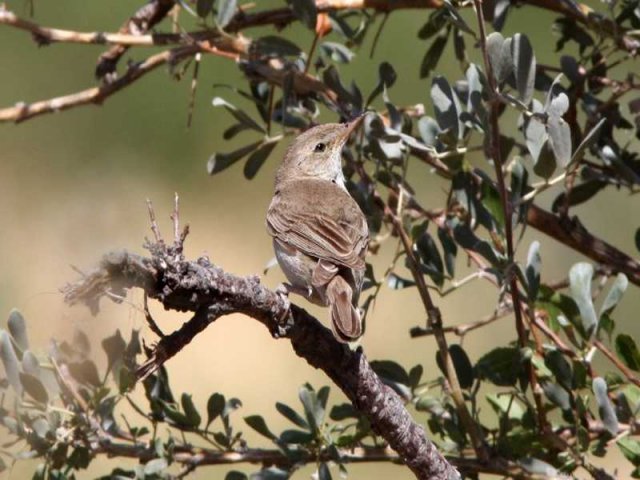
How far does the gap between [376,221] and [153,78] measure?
6374mm

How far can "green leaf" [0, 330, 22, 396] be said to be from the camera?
9.50 feet

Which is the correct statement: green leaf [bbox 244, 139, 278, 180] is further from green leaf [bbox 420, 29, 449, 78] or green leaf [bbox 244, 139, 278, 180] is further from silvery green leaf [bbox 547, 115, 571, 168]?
silvery green leaf [bbox 547, 115, 571, 168]

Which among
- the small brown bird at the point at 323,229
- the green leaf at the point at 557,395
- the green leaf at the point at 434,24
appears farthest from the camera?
the green leaf at the point at 434,24

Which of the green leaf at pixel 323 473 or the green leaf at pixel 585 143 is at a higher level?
the green leaf at pixel 585 143

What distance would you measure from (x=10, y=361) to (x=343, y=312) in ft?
2.99

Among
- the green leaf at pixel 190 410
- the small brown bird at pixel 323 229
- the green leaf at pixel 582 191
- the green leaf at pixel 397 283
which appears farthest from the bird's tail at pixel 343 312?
the green leaf at pixel 582 191

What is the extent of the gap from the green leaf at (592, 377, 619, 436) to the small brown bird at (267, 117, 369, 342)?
0.63m

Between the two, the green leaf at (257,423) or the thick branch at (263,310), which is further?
the green leaf at (257,423)

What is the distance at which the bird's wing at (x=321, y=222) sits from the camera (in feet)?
12.2

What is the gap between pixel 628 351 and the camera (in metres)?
3.20

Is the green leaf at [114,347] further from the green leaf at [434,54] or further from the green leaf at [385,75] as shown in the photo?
the green leaf at [434,54]

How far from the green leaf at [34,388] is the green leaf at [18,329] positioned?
0.08 metres

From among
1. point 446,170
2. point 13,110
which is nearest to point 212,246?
point 13,110

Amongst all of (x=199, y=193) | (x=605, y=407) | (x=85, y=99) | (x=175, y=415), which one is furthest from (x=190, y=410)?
(x=199, y=193)
